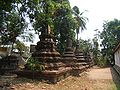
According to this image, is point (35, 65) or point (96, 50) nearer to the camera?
point (35, 65)

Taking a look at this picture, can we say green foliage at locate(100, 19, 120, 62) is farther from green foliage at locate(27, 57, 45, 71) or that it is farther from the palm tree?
green foliage at locate(27, 57, 45, 71)

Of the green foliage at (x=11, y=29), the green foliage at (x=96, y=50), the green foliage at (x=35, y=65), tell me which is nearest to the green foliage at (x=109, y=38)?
the green foliage at (x=96, y=50)

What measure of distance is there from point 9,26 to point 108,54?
40.0 metres

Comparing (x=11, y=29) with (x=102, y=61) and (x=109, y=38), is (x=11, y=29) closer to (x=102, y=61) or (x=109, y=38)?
(x=102, y=61)

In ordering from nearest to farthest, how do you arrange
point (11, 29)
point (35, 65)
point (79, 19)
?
point (35, 65)
point (11, 29)
point (79, 19)

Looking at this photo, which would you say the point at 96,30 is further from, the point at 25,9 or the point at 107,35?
the point at 25,9

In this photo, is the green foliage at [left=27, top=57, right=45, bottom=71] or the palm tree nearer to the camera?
the green foliage at [left=27, top=57, right=45, bottom=71]

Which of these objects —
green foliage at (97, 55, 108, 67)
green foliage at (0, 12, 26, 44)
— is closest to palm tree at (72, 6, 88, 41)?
green foliage at (97, 55, 108, 67)

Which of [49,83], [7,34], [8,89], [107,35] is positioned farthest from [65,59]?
[107,35]

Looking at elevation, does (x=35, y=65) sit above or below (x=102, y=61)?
above

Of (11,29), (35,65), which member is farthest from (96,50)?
(35,65)

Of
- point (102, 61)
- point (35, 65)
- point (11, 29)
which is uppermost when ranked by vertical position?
point (11, 29)

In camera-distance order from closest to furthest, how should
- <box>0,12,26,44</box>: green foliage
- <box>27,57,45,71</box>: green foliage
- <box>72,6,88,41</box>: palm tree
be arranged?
<box>27,57,45,71</box>: green foliage
<box>0,12,26,44</box>: green foliage
<box>72,6,88,41</box>: palm tree

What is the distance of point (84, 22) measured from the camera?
48.3 m
